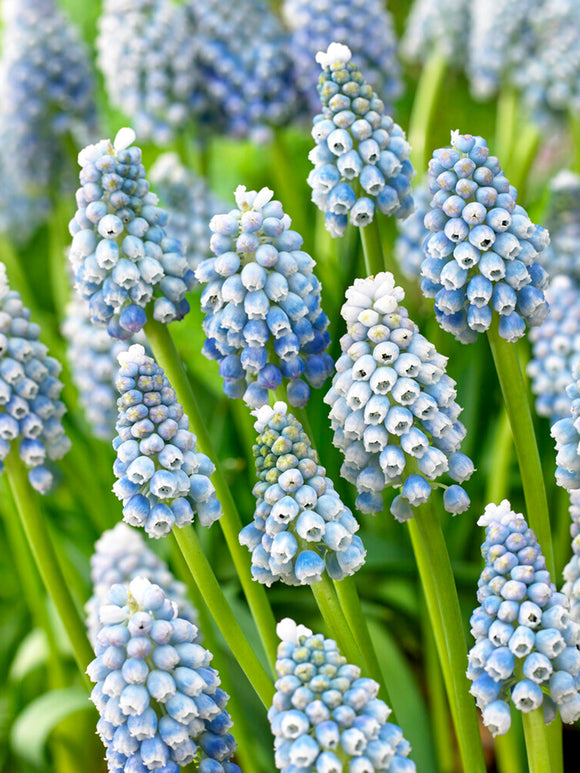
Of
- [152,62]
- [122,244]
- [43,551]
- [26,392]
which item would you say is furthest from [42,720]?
[152,62]

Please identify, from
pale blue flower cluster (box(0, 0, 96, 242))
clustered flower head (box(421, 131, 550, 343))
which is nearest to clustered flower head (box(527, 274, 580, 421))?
clustered flower head (box(421, 131, 550, 343))

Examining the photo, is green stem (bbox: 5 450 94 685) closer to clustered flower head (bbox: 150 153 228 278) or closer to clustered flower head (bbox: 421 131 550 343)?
clustered flower head (bbox: 421 131 550 343)

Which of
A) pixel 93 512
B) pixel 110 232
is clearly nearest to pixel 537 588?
pixel 110 232

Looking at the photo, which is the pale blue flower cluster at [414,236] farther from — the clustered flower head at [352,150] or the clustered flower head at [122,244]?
the clustered flower head at [122,244]

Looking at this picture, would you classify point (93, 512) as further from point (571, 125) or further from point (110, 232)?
point (571, 125)

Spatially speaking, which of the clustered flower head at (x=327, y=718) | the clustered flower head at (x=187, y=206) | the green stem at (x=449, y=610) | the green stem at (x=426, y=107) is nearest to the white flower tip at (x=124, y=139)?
the green stem at (x=449, y=610)
